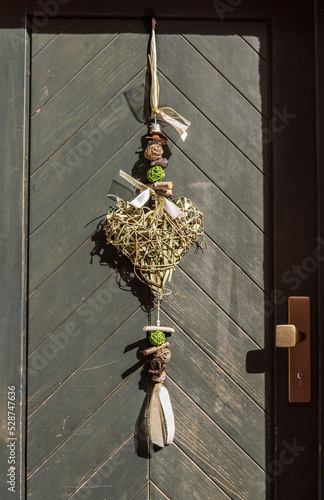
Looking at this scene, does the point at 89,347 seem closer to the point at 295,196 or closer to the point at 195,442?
the point at 195,442

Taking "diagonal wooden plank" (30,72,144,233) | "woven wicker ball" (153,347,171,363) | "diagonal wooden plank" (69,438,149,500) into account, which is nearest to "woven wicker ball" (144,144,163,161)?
"diagonal wooden plank" (30,72,144,233)

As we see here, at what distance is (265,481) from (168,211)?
2.78 feet

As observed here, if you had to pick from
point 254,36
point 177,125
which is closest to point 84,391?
point 177,125

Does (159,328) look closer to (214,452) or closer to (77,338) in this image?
(77,338)

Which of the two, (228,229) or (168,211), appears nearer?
(168,211)

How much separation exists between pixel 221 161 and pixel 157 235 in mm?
321

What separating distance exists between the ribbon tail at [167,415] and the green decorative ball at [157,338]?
0.44 feet

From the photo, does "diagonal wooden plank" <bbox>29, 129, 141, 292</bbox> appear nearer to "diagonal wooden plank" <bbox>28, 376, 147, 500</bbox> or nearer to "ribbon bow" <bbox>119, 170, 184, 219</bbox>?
"ribbon bow" <bbox>119, 170, 184, 219</bbox>

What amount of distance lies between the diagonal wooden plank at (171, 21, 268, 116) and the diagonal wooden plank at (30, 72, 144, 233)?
0.21 metres

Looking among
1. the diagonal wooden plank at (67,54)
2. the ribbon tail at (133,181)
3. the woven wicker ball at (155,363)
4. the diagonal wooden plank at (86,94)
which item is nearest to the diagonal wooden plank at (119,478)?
the woven wicker ball at (155,363)

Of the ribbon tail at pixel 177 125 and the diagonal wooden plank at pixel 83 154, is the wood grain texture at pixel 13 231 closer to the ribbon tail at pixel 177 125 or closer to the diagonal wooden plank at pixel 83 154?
the diagonal wooden plank at pixel 83 154

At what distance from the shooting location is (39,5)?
1.65 meters

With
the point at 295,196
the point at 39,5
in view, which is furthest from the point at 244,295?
the point at 39,5

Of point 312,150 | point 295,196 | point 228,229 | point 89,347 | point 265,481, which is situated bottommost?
point 265,481
